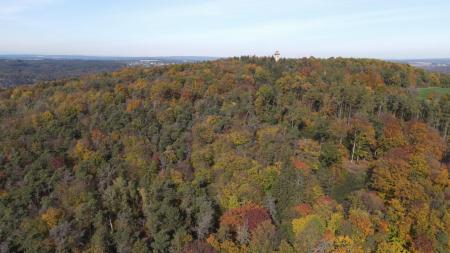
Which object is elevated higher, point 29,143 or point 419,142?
point 419,142

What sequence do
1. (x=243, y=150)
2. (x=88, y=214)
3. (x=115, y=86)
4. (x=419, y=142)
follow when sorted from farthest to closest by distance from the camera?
(x=115, y=86) < (x=243, y=150) < (x=419, y=142) < (x=88, y=214)

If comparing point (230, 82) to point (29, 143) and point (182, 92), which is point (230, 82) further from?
point (29, 143)

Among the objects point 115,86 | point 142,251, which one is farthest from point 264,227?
point 115,86

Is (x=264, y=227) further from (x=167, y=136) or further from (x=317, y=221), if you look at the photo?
(x=167, y=136)

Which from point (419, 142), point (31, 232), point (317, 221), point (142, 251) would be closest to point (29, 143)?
point (31, 232)

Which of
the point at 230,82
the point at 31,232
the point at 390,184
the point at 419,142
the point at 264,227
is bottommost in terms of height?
the point at 31,232

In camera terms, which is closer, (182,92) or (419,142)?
(419,142)

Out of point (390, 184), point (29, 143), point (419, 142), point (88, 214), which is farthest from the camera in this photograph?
point (29, 143)
